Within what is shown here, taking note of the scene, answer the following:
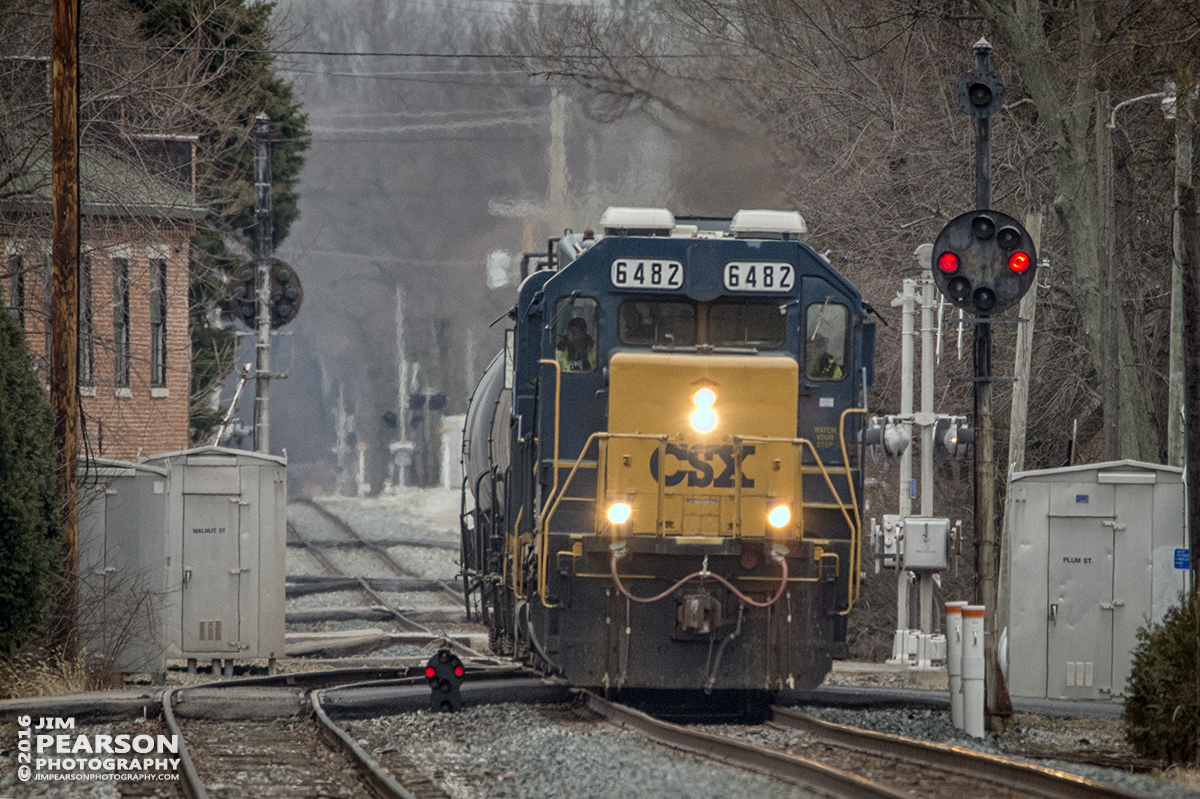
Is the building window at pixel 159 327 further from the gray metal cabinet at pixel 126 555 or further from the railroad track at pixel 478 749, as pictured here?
the railroad track at pixel 478 749

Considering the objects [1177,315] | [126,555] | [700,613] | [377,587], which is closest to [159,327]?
[377,587]

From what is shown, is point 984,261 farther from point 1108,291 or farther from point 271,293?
point 271,293

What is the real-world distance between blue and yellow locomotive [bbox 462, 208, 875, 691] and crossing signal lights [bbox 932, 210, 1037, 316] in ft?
2.69

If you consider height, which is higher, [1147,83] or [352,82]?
[352,82]

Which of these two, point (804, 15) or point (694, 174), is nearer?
point (804, 15)

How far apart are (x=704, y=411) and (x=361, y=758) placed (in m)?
3.90

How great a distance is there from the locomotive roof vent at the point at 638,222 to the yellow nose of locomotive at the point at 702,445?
3.84 feet

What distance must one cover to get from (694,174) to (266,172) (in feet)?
34.6

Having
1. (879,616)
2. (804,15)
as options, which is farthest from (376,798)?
(804,15)

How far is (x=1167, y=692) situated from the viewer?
10.4m

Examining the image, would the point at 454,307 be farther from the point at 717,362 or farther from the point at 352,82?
the point at 717,362

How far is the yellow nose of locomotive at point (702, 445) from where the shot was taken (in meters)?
11.5

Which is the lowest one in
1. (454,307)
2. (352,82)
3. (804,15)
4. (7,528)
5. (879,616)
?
(879,616)

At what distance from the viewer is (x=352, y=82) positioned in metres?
57.4
